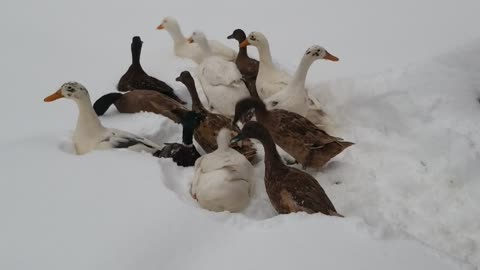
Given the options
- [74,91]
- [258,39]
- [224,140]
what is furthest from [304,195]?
[258,39]

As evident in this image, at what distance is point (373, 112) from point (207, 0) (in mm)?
4367

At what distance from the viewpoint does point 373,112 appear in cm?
454

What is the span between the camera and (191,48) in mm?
5820

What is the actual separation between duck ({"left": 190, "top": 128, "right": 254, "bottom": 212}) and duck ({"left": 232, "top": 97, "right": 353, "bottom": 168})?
51 centimetres

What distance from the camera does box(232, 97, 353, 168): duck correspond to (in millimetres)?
3738

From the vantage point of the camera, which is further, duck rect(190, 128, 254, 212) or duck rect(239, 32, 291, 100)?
Result: duck rect(239, 32, 291, 100)

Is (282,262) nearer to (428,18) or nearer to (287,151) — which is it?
(287,151)

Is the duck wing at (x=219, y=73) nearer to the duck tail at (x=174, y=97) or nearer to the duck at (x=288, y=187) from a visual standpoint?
the duck tail at (x=174, y=97)

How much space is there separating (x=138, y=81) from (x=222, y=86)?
1042 millimetres

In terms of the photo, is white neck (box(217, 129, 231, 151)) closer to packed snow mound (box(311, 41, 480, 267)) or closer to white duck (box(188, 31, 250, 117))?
packed snow mound (box(311, 41, 480, 267))

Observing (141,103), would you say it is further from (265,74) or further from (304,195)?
(304,195)

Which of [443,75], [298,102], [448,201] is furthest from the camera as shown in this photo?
[443,75]

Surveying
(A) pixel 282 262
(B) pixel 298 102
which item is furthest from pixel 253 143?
(A) pixel 282 262

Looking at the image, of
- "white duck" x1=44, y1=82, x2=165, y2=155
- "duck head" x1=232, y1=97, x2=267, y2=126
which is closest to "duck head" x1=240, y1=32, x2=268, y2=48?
"duck head" x1=232, y1=97, x2=267, y2=126
